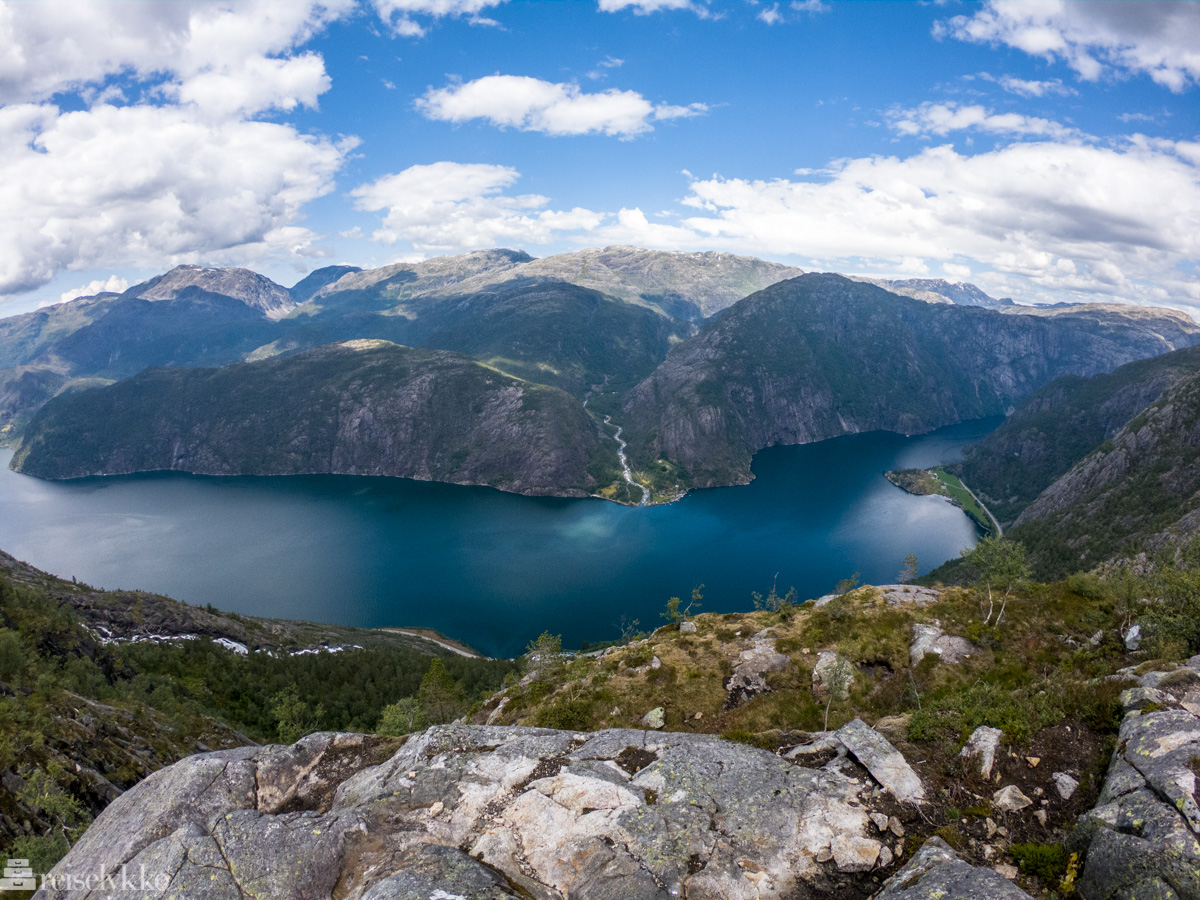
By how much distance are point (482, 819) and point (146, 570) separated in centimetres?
23454

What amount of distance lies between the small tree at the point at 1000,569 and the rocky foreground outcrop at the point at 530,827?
3858 centimetres

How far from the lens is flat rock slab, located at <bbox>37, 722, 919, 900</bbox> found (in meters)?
16.8

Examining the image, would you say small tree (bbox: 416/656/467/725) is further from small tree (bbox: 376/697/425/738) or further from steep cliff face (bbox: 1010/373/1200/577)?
steep cliff face (bbox: 1010/373/1200/577)

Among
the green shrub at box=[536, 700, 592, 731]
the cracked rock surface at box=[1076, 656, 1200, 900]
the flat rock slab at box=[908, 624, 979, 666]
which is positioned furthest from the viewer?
the flat rock slab at box=[908, 624, 979, 666]

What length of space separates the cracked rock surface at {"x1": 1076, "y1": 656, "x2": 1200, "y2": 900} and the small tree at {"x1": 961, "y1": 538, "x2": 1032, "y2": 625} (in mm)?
32437

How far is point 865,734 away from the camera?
22.1m

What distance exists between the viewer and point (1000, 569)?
5088cm

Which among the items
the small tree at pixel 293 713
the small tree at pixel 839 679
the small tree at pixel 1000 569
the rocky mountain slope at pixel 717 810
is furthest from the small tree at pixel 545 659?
the small tree at pixel 1000 569

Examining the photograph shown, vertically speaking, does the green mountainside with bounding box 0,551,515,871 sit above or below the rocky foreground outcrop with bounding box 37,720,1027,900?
below

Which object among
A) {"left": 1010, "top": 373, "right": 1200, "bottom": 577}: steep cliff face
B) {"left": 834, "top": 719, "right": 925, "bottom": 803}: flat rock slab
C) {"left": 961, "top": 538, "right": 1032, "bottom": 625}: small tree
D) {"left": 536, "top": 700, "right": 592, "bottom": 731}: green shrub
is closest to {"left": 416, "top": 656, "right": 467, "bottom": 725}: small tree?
{"left": 536, "top": 700, "right": 592, "bottom": 731}: green shrub

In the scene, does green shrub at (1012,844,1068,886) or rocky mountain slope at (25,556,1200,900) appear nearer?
green shrub at (1012,844,1068,886)

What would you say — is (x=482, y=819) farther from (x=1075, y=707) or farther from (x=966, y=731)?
(x=1075, y=707)

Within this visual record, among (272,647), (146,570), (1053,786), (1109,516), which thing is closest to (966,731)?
(1053,786)

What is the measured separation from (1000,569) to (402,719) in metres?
58.4
